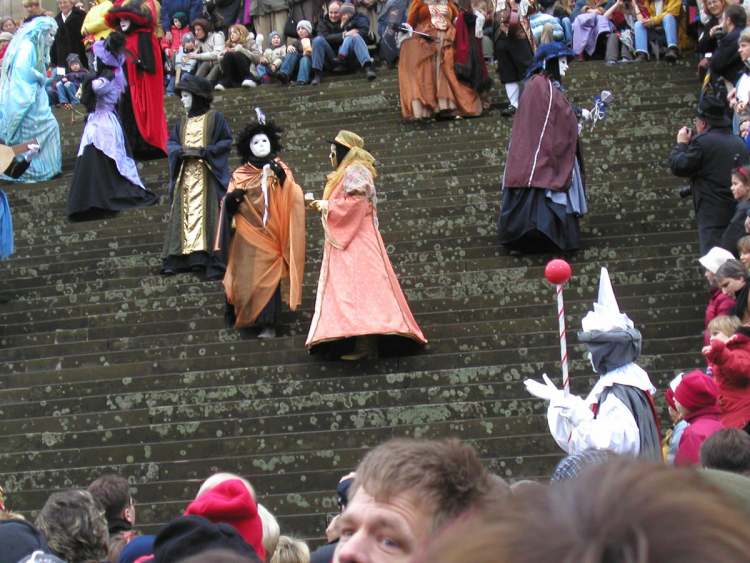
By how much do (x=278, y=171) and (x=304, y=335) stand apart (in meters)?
1.47

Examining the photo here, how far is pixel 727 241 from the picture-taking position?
10.8 metres

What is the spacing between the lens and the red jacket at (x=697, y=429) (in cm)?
656

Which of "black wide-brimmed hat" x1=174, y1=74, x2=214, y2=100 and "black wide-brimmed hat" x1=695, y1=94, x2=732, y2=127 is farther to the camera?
"black wide-brimmed hat" x1=174, y1=74, x2=214, y2=100

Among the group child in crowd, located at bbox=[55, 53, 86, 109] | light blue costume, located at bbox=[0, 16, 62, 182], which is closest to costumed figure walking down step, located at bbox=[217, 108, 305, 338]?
light blue costume, located at bbox=[0, 16, 62, 182]

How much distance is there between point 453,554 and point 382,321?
10.0m

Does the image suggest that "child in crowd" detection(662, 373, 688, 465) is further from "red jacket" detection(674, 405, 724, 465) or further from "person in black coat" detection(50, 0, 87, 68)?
"person in black coat" detection(50, 0, 87, 68)

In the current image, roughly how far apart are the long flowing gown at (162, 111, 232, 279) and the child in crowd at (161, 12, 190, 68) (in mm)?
7286

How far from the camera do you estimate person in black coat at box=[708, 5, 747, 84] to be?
13.7m

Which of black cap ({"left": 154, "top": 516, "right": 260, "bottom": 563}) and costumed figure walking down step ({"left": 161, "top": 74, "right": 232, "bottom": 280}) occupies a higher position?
costumed figure walking down step ({"left": 161, "top": 74, "right": 232, "bottom": 280})

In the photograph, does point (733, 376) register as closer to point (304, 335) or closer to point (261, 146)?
point (304, 335)

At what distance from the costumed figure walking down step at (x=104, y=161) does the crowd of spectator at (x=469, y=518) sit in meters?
10.4

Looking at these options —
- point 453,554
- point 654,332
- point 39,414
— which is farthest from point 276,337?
point 453,554

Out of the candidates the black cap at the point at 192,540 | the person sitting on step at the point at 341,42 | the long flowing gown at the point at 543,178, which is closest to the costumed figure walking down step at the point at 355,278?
the long flowing gown at the point at 543,178

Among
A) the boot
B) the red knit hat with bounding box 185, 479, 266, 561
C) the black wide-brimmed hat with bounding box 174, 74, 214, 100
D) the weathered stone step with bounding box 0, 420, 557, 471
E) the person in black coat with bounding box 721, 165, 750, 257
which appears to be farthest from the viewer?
the black wide-brimmed hat with bounding box 174, 74, 214, 100
